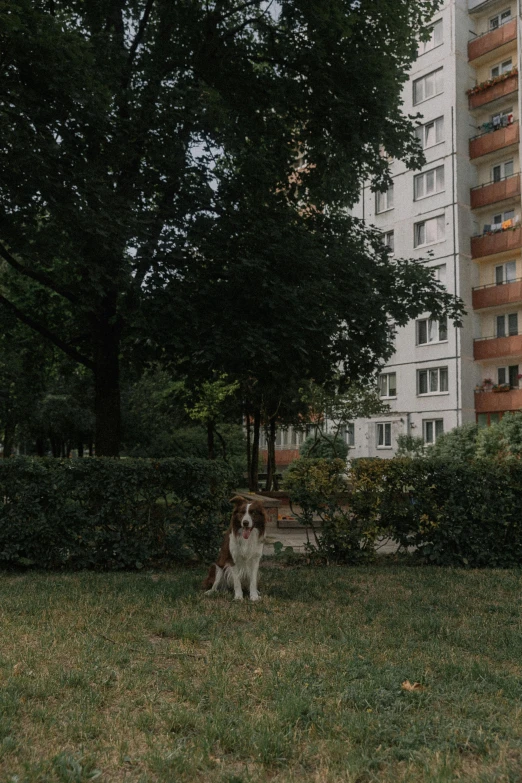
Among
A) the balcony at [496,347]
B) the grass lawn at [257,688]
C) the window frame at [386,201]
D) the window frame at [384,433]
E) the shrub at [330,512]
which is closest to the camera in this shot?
the grass lawn at [257,688]

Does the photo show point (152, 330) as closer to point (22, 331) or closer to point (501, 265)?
point (22, 331)

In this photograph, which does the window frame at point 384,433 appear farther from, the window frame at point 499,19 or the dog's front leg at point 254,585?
the dog's front leg at point 254,585

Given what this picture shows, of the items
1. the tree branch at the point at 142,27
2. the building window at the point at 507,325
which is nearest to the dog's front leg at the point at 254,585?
the tree branch at the point at 142,27

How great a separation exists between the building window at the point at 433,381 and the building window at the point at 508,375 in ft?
8.46

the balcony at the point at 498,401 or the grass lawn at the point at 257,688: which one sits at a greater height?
the balcony at the point at 498,401

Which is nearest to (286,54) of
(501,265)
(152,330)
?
(152,330)

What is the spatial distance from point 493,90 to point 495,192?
5.27 meters

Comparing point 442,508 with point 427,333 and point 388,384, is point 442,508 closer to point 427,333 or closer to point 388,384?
point 427,333

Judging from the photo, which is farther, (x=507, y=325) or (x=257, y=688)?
(x=507, y=325)

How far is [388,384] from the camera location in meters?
39.5

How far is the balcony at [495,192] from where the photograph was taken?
34.5m

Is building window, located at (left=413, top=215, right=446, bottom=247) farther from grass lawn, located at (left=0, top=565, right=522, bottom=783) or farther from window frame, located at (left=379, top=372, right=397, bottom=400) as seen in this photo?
grass lawn, located at (left=0, top=565, right=522, bottom=783)

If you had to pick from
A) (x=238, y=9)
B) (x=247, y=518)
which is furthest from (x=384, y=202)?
(x=247, y=518)

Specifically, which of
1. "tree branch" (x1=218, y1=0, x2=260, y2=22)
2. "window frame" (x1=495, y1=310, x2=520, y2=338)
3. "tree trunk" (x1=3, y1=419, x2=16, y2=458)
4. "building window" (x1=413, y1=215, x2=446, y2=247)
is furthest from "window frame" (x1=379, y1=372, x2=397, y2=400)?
"tree branch" (x1=218, y1=0, x2=260, y2=22)
